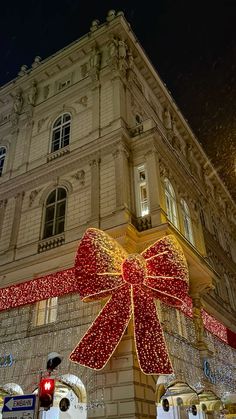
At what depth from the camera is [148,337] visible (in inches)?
421

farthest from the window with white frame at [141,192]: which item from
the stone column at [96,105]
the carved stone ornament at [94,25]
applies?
the carved stone ornament at [94,25]

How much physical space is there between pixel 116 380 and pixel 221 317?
35.9ft

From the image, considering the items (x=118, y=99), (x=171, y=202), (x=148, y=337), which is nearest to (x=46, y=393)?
(x=148, y=337)

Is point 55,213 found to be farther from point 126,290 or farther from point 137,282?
point 137,282

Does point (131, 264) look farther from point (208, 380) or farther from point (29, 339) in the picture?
point (208, 380)

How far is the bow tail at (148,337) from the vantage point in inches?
404

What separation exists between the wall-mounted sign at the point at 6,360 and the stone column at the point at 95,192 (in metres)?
5.57

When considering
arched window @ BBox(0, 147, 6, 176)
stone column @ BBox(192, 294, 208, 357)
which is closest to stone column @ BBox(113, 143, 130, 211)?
stone column @ BBox(192, 294, 208, 357)

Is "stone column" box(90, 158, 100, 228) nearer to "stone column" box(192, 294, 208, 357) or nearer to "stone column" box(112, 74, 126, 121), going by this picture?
"stone column" box(112, 74, 126, 121)

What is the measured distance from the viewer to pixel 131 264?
36.9ft

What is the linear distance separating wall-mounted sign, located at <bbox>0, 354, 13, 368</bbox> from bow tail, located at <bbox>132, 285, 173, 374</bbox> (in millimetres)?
5139

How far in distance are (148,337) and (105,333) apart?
49.2 inches

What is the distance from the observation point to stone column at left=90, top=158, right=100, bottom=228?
14.4m

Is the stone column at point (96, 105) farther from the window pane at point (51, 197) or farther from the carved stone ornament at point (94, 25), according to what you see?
the carved stone ornament at point (94, 25)
